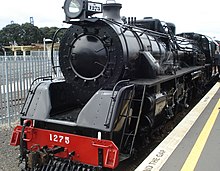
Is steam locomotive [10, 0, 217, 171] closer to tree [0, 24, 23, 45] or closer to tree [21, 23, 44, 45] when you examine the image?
tree [21, 23, 44, 45]

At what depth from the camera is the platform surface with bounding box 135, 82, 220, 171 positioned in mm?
3495

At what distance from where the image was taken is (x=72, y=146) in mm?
4254

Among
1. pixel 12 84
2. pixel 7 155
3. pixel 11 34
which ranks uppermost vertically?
pixel 11 34

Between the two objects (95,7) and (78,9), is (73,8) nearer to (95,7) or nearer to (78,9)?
(78,9)

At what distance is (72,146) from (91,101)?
0.73m

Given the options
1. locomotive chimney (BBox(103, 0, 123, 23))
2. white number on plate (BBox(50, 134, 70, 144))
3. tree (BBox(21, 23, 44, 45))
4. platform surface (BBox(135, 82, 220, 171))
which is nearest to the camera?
platform surface (BBox(135, 82, 220, 171))

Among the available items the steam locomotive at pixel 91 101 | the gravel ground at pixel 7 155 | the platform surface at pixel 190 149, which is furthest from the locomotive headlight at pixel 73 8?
the gravel ground at pixel 7 155

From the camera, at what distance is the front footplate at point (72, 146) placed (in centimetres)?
392

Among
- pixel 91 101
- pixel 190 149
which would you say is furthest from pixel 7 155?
pixel 190 149

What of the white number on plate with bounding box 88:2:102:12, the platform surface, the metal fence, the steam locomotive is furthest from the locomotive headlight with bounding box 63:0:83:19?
the metal fence

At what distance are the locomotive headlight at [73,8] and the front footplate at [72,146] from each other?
1.97 meters

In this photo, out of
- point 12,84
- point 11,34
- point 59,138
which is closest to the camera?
point 59,138

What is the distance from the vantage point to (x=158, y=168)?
340 cm

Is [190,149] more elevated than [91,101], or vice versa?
[91,101]
